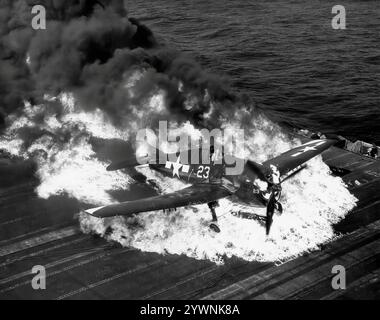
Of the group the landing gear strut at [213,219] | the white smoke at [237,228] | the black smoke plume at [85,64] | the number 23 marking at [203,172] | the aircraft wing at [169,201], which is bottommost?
the white smoke at [237,228]

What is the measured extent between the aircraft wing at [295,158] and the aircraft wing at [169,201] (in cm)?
490

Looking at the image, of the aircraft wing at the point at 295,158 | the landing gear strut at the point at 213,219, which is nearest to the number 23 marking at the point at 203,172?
the landing gear strut at the point at 213,219

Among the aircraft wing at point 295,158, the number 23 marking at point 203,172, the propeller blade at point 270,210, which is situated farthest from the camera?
the aircraft wing at point 295,158

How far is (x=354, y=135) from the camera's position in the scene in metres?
50.0

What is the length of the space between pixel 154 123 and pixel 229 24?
177 feet

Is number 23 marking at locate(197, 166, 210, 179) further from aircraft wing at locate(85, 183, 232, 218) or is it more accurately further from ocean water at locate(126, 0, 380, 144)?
ocean water at locate(126, 0, 380, 144)

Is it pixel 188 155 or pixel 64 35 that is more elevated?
pixel 64 35

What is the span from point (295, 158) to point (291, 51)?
47.2 m

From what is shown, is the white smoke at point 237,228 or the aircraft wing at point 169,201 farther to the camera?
the white smoke at point 237,228

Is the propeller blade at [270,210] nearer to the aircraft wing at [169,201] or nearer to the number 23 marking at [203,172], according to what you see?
the aircraft wing at [169,201]

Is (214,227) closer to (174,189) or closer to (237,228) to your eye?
(237,228)

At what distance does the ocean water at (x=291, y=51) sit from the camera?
183 ft
